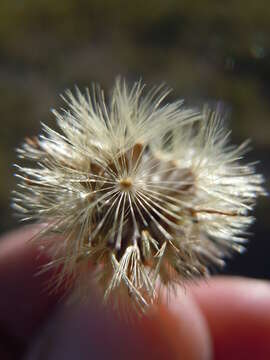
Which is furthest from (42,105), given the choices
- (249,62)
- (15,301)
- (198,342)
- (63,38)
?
(198,342)

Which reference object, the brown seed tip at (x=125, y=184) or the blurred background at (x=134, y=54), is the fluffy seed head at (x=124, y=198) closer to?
the brown seed tip at (x=125, y=184)

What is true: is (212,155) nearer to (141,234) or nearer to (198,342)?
(141,234)

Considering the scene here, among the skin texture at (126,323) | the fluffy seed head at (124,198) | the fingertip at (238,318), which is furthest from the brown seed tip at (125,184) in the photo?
the fingertip at (238,318)

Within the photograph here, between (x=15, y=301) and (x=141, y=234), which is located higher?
(x=141, y=234)

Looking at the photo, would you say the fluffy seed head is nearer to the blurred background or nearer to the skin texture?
the skin texture

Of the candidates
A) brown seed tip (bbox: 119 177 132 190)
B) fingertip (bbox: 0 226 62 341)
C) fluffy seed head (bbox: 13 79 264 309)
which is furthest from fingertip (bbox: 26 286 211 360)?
fingertip (bbox: 0 226 62 341)

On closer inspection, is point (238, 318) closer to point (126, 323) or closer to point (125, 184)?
point (126, 323)
